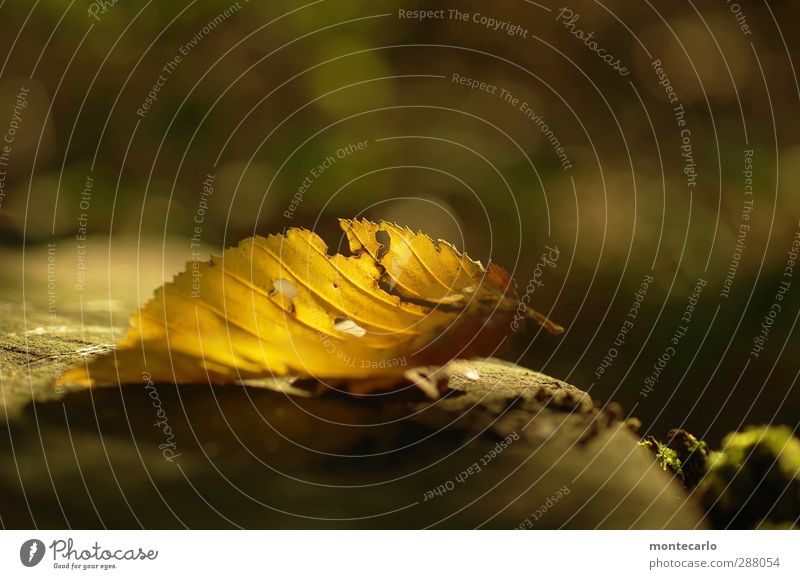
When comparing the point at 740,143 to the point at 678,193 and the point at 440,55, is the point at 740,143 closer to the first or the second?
the point at 678,193

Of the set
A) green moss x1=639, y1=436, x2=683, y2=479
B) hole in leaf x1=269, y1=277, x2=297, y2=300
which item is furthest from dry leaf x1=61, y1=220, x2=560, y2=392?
green moss x1=639, y1=436, x2=683, y2=479

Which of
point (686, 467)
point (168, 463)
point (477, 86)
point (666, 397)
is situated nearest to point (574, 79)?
point (477, 86)

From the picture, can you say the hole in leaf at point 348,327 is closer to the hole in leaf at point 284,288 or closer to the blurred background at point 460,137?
the hole in leaf at point 284,288

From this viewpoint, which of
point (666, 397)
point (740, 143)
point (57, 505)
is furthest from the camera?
point (740, 143)

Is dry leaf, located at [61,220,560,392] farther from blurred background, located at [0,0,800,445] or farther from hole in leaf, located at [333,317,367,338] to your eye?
blurred background, located at [0,0,800,445]

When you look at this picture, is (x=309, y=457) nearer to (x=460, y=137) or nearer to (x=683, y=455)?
(x=683, y=455)

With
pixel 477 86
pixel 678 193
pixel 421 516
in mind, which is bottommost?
pixel 421 516
